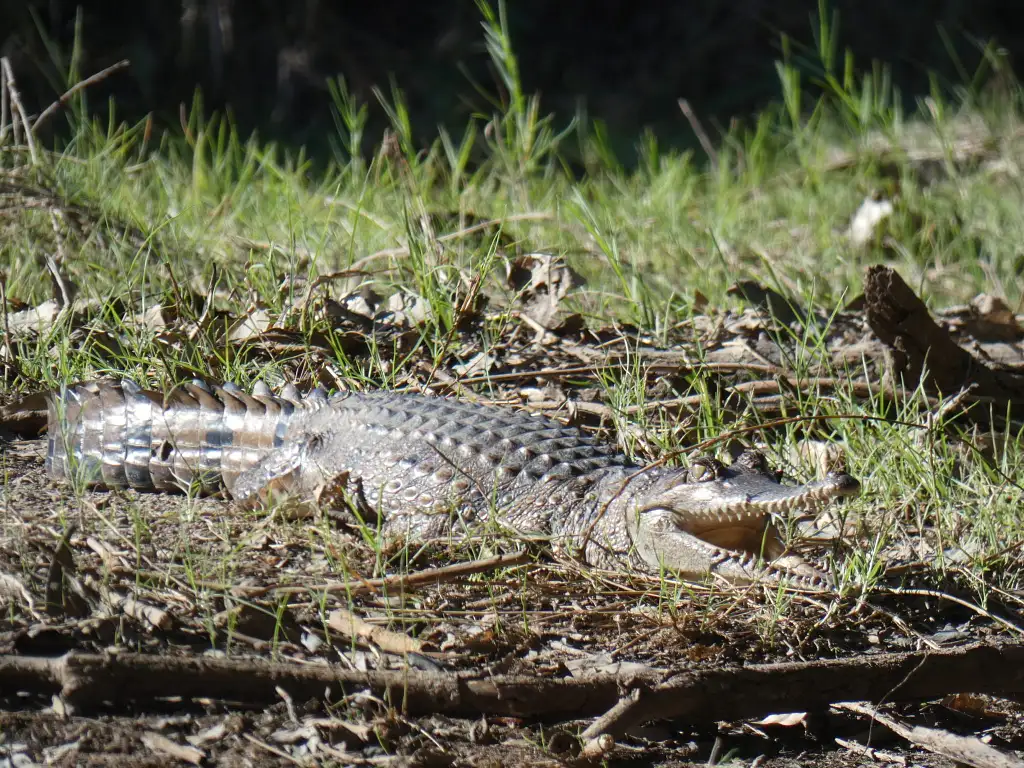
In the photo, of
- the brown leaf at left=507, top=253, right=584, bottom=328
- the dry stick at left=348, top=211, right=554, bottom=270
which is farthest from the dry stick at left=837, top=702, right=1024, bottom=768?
the dry stick at left=348, top=211, right=554, bottom=270

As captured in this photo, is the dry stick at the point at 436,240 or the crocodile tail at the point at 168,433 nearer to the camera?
the crocodile tail at the point at 168,433

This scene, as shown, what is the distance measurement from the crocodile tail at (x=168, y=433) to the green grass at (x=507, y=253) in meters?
0.23

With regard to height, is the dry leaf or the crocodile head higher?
the crocodile head

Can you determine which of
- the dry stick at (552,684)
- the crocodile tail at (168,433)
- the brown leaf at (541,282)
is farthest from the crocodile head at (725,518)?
the brown leaf at (541,282)

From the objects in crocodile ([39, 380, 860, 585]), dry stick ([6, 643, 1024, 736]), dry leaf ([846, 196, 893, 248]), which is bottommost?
dry leaf ([846, 196, 893, 248])

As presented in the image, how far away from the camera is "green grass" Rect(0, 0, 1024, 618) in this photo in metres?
3.07

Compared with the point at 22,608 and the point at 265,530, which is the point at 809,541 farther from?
the point at 22,608

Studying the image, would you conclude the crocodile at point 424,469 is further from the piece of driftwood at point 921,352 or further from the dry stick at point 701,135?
the dry stick at point 701,135

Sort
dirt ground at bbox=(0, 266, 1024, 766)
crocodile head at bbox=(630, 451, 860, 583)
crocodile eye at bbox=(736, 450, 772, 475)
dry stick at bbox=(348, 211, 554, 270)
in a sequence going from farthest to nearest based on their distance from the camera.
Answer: dry stick at bbox=(348, 211, 554, 270)
crocodile eye at bbox=(736, 450, 772, 475)
crocodile head at bbox=(630, 451, 860, 583)
dirt ground at bbox=(0, 266, 1024, 766)

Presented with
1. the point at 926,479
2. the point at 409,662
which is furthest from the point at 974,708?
the point at 409,662

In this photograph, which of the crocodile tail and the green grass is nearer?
the crocodile tail

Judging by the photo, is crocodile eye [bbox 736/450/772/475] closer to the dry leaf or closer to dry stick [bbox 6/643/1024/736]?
dry stick [bbox 6/643/1024/736]

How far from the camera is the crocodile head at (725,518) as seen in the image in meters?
2.34

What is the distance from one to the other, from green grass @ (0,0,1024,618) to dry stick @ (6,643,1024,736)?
0.96 ft
